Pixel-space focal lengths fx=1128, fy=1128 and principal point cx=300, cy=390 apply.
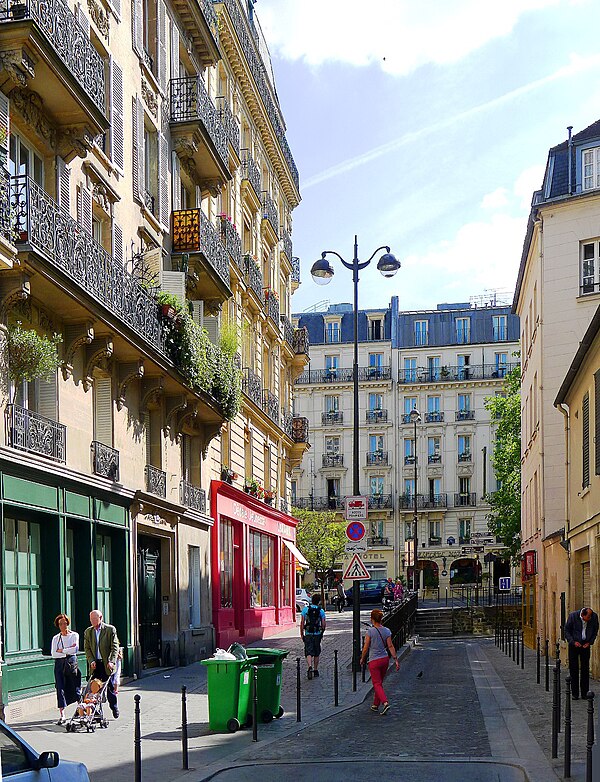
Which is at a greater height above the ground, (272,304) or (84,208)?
(272,304)

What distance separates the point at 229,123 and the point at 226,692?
2146 centimetres

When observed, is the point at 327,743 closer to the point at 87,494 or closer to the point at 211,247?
the point at 87,494

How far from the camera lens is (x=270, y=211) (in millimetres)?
42531

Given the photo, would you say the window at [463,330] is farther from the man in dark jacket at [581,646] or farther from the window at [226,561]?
the man in dark jacket at [581,646]

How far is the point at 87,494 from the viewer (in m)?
20.0

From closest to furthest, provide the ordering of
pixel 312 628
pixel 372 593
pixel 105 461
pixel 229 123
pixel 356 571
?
pixel 105 461 < pixel 312 628 < pixel 356 571 < pixel 229 123 < pixel 372 593

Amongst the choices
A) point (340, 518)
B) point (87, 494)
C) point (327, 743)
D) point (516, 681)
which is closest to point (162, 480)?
point (87, 494)

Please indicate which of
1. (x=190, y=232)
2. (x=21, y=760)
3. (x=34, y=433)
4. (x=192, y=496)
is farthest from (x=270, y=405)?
(x=21, y=760)

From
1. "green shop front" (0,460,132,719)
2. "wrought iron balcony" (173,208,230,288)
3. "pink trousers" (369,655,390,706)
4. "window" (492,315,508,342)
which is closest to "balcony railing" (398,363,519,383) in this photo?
"window" (492,315,508,342)

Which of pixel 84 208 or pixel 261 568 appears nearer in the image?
pixel 84 208

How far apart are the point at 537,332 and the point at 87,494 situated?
64.6 ft

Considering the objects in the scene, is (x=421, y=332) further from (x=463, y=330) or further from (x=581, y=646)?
(x=581, y=646)

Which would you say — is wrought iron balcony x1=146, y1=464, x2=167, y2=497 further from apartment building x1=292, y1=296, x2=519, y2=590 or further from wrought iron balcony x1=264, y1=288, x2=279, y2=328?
apartment building x1=292, y1=296, x2=519, y2=590

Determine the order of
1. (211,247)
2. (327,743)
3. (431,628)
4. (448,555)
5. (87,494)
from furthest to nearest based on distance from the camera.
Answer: (448,555)
(431,628)
(211,247)
(87,494)
(327,743)
